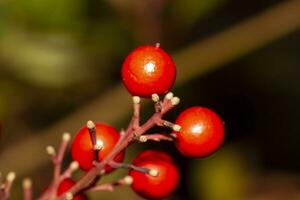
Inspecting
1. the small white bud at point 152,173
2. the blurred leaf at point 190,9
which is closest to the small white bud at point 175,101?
the small white bud at point 152,173

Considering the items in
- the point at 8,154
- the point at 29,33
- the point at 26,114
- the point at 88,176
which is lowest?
the point at 88,176

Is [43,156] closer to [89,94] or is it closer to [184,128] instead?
[89,94]

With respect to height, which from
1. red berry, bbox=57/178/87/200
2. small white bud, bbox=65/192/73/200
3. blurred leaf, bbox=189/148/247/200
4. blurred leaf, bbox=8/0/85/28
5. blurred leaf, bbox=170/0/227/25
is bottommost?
small white bud, bbox=65/192/73/200

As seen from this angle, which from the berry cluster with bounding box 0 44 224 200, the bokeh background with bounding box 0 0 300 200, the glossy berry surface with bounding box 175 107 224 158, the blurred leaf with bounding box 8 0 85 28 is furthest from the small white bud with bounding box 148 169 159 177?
the blurred leaf with bounding box 8 0 85 28

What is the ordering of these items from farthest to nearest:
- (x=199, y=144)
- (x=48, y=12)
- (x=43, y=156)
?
(x=43, y=156) → (x=48, y=12) → (x=199, y=144)

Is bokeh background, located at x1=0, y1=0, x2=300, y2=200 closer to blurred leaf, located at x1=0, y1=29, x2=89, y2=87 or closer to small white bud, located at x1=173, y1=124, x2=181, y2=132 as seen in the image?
blurred leaf, located at x1=0, y1=29, x2=89, y2=87

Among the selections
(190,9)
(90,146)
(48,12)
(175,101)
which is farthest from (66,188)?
(190,9)

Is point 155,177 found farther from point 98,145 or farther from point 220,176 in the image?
point 220,176

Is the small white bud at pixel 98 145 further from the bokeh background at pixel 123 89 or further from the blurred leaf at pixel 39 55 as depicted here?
the blurred leaf at pixel 39 55

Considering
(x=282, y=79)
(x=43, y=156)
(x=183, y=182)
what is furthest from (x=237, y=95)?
(x=43, y=156)
